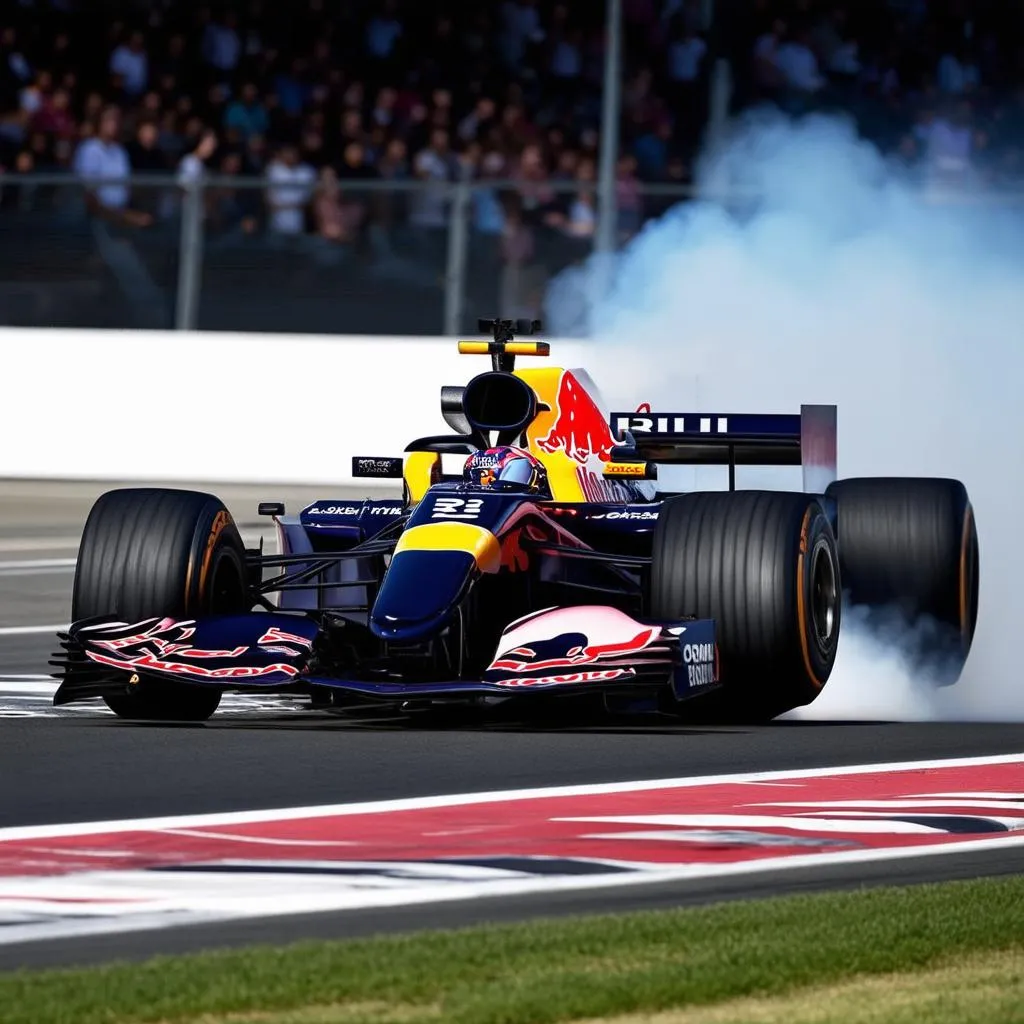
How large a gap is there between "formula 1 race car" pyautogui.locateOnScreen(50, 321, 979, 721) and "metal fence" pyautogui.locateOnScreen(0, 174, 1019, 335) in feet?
33.8

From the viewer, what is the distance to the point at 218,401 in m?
23.0

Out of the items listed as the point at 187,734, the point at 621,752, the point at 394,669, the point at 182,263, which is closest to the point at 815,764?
the point at 621,752

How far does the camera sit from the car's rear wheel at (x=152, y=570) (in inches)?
411

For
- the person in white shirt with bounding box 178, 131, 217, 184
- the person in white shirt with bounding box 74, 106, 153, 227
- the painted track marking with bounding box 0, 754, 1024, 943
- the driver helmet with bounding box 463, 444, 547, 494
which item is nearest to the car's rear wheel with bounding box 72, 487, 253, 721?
the driver helmet with bounding box 463, 444, 547, 494

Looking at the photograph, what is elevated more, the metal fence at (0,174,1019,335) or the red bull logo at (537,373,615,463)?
the metal fence at (0,174,1019,335)

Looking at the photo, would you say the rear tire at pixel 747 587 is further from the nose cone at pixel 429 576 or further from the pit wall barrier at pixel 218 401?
the pit wall barrier at pixel 218 401

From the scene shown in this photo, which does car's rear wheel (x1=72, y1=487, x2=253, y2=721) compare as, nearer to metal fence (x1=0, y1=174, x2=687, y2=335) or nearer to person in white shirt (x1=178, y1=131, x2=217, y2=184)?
metal fence (x1=0, y1=174, x2=687, y2=335)

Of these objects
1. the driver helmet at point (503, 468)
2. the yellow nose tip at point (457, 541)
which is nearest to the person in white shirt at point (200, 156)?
the driver helmet at point (503, 468)

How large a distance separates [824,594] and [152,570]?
2677 millimetres

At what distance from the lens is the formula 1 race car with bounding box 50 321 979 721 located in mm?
9773

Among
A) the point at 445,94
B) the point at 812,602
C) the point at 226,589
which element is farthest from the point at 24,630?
the point at 445,94

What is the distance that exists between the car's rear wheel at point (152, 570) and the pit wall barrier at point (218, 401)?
469 inches

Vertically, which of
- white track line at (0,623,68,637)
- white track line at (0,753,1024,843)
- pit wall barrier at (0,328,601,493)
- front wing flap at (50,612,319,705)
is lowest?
white track line at (0,753,1024,843)

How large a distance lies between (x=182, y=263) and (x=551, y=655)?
13.9m
